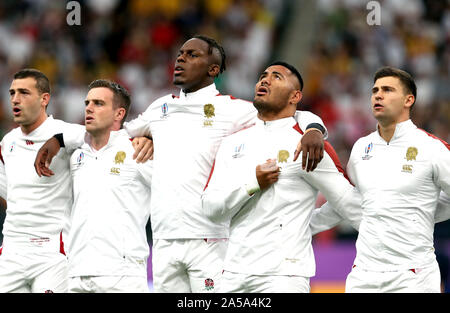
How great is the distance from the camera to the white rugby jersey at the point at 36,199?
7.34 meters

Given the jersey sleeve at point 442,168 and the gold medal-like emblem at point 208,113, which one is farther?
the gold medal-like emblem at point 208,113

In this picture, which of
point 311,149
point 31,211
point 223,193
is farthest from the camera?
point 31,211

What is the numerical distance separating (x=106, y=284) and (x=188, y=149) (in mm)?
1180

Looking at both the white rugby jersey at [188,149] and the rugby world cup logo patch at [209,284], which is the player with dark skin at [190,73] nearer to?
the white rugby jersey at [188,149]

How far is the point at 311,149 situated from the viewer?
634cm

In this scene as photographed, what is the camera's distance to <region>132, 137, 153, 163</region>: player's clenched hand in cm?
717

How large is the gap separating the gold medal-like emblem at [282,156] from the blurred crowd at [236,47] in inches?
306

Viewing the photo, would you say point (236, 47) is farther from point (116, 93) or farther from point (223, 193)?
point (223, 193)

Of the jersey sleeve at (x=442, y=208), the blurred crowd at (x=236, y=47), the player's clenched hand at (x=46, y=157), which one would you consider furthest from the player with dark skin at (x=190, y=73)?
the blurred crowd at (x=236, y=47)

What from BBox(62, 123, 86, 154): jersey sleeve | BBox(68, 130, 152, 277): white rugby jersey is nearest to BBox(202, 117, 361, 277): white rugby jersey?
BBox(68, 130, 152, 277): white rugby jersey

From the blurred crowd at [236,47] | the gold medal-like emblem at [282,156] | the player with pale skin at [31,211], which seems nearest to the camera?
the gold medal-like emblem at [282,156]

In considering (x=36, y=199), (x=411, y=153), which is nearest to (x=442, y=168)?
(x=411, y=153)

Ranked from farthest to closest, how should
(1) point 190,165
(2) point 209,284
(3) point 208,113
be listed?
(3) point 208,113 → (1) point 190,165 → (2) point 209,284
